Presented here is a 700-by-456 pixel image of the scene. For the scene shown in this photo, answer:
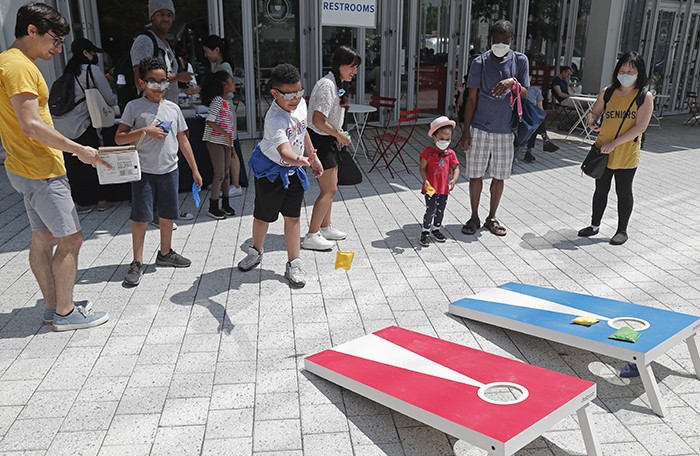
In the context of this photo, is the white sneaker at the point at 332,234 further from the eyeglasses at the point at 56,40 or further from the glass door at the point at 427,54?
the glass door at the point at 427,54

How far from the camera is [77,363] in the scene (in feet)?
A: 11.4

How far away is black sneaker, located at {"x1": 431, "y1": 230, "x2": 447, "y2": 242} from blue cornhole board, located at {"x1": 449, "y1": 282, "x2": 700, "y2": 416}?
53.4 inches

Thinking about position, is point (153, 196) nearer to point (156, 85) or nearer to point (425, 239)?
point (156, 85)

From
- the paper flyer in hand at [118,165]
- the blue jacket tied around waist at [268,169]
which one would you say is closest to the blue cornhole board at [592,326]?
the blue jacket tied around waist at [268,169]

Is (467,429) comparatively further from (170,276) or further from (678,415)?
(170,276)

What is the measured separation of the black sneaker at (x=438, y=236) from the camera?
5668 mm

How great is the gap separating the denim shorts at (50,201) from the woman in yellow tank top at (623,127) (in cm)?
460

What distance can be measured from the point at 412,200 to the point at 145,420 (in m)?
4.88

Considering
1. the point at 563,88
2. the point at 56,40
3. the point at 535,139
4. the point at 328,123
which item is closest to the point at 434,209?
the point at 328,123

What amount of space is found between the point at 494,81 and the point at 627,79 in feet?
3.86

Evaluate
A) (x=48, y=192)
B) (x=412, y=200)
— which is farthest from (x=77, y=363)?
(x=412, y=200)

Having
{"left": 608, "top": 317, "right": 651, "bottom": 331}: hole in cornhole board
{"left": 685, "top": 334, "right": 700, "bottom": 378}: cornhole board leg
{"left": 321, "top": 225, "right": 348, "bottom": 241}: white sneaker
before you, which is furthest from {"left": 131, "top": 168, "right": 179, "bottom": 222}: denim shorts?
{"left": 685, "top": 334, "right": 700, "bottom": 378}: cornhole board leg

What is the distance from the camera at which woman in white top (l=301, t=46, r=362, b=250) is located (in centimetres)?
488

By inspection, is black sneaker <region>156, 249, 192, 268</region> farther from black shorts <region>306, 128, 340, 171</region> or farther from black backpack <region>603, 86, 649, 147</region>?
black backpack <region>603, 86, 649, 147</region>
